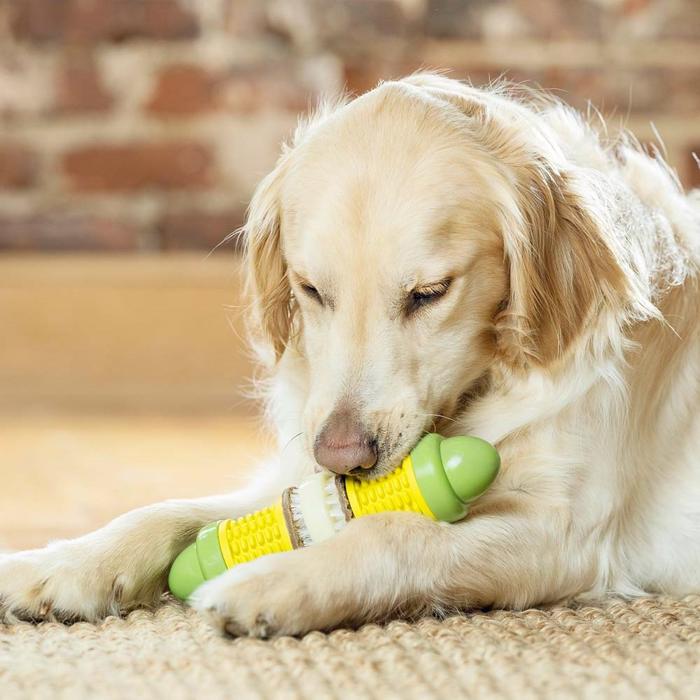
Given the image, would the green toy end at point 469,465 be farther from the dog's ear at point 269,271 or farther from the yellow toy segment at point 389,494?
the dog's ear at point 269,271

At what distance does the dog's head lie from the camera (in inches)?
59.4

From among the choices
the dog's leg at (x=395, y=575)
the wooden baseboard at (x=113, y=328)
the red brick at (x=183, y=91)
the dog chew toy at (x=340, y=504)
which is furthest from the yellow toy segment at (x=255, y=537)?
the red brick at (x=183, y=91)

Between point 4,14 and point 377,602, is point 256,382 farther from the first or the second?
point 4,14

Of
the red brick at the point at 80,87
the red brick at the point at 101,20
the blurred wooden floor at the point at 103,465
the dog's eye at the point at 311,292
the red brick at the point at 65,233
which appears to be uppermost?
the red brick at the point at 101,20

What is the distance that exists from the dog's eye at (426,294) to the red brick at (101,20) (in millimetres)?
2622

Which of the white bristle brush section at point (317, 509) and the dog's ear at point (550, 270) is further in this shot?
the dog's ear at point (550, 270)

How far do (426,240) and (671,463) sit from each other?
0.49 metres

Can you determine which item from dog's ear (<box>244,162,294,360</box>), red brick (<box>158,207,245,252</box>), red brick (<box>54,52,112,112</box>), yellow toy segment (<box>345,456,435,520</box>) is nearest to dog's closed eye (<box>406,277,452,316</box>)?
yellow toy segment (<box>345,456,435,520</box>)

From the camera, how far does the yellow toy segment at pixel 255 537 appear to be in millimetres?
1445

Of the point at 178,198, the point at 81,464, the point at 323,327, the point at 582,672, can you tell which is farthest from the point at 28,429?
the point at 582,672

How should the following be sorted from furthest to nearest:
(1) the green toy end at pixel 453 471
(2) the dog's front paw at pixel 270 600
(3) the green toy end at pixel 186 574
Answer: (3) the green toy end at pixel 186 574
(1) the green toy end at pixel 453 471
(2) the dog's front paw at pixel 270 600

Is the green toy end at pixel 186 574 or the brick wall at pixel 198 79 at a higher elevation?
the brick wall at pixel 198 79

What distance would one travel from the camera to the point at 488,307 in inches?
62.5

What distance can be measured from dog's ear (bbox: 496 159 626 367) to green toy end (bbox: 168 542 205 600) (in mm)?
475
